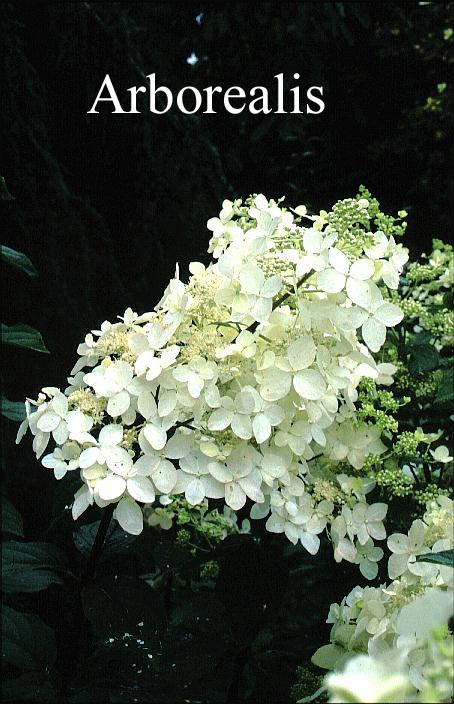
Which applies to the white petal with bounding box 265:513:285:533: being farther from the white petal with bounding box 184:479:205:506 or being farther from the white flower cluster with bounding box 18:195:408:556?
the white petal with bounding box 184:479:205:506

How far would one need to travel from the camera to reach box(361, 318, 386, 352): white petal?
0.84 metres

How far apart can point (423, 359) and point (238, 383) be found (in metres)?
0.42

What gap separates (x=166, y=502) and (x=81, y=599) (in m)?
0.21

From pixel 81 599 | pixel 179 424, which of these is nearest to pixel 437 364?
pixel 179 424

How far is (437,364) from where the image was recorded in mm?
1160

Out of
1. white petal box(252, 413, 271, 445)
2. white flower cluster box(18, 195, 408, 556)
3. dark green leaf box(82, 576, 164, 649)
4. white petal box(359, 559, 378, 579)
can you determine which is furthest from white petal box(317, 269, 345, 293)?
dark green leaf box(82, 576, 164, 649)

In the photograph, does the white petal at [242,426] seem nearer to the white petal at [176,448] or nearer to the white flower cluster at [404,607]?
the white petal at [176,448]

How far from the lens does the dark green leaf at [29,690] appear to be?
976 millimetres

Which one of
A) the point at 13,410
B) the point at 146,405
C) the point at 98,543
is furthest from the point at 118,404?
the point at 13,410

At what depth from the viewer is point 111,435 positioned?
2.66 feet

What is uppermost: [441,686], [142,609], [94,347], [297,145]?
[297,145]

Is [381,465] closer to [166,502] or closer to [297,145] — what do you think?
[166,502]

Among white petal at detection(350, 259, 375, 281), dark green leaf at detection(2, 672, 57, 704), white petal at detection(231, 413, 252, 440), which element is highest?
white petal at detection(350, 259, 375, 281)

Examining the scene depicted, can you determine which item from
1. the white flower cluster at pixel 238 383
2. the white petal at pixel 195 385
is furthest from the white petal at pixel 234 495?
the white petal at pixel 195 385
